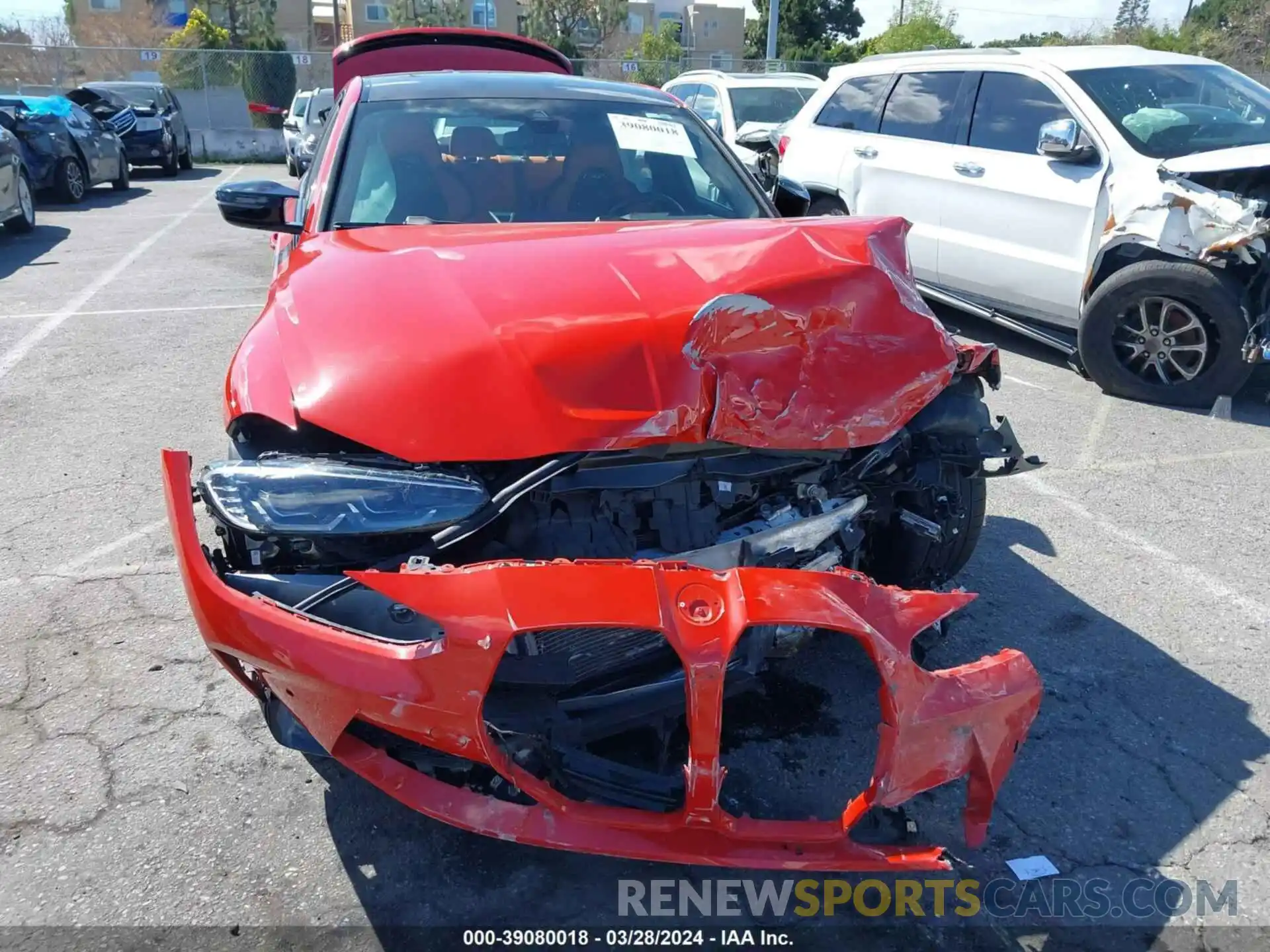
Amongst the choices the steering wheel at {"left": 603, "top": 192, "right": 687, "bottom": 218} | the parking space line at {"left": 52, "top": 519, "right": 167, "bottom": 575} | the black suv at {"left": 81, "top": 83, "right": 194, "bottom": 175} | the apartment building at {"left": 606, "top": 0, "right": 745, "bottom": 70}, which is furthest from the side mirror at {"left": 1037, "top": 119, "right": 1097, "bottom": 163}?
the apartment building at {"left": 606, "top": 0, "right": 745, "bottom": 70}

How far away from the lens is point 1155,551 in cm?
392

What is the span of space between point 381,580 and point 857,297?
1397mm

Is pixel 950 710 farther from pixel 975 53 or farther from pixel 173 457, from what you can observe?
pixel 975 53

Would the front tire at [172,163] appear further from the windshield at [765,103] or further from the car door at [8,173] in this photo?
the windshield at [765,103]

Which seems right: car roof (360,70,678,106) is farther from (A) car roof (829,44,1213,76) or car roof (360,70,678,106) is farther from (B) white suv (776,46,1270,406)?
(A) car roof (829,44,1213,76)

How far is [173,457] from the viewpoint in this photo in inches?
83.4

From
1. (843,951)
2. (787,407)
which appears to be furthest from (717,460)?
(843,951)

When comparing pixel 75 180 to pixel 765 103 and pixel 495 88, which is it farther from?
pixel 495 88

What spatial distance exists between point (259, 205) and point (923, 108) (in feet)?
16.6

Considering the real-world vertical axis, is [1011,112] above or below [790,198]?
above

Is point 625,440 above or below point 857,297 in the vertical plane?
below

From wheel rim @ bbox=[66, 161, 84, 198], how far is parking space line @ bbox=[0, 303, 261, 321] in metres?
7.06

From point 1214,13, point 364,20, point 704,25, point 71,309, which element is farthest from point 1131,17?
point 71,309

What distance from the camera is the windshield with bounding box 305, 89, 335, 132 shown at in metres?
15.9
